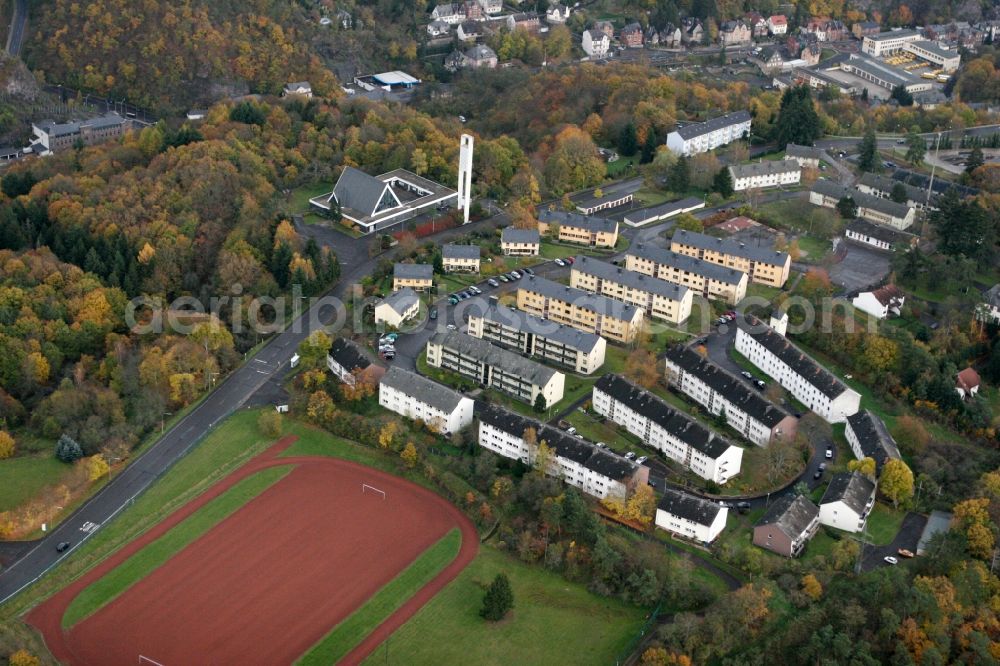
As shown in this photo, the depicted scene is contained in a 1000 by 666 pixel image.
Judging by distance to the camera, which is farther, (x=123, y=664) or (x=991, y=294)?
(x=991, y=294)

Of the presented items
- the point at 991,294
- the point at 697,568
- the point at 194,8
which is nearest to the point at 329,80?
the point at 194,8

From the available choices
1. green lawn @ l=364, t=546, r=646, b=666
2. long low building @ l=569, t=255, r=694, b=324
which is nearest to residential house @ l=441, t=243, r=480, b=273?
long low building @ l=569, t=255, r=694, b=324

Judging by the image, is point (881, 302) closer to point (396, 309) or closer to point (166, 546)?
point (396, 309)

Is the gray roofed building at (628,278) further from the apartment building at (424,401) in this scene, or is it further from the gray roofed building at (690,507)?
the gray roofed building at (690,507)

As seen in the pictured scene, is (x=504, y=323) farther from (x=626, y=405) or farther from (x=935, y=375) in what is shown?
(x=935, y=375)

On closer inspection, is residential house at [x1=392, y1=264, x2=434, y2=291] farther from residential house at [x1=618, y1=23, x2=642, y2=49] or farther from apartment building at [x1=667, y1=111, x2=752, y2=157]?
residential house at [x1=618, y1=23, x2=642, y2=49]

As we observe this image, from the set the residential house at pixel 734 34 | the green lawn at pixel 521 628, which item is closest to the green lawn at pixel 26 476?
the green lawn at pixel 521 628
